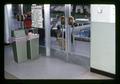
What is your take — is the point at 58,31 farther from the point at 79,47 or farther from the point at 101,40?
the point at 101,40

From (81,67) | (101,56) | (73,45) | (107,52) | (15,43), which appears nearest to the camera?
(107,52)

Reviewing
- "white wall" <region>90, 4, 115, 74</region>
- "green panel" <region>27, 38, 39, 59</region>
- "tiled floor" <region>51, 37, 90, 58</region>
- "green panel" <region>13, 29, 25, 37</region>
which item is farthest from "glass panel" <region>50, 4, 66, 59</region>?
"white wall" <region>90, 4, 115, 74</region>

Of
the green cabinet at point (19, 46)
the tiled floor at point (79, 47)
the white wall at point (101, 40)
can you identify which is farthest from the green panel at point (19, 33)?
the white wall at point (101, 40)

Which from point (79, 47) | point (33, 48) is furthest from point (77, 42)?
point (33, 48)

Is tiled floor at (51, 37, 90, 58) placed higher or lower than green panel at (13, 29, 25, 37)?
lower

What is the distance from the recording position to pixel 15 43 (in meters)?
3.71

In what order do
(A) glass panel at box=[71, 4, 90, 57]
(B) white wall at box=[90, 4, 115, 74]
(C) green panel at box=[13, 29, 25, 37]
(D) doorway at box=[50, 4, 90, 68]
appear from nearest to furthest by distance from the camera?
1. (B) white wall at box=[90, 4, 115, 74]
2. (C) green panel at box=[13, 29, 25, 37]
3. (A) glass panel at box=[71, 4, 90, 57]
4. (D) doorway at box=[50, 4, 90, 68]

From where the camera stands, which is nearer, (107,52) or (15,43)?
(107,52)

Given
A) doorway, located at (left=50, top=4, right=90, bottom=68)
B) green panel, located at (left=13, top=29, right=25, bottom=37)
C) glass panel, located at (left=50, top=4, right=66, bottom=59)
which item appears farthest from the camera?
glass panel, located at (left=50, top=4, right=66, bottom=59)

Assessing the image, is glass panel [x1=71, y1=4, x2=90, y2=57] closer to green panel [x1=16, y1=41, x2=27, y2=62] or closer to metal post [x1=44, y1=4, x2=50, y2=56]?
metal post [x1=44, y1=4, x2=50, y2=56]

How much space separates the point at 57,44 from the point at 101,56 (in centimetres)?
171

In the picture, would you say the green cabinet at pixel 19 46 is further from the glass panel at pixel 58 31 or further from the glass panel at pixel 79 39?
the glass panel at pixel 79 39

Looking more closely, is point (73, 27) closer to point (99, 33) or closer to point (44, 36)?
point (44, 36)
